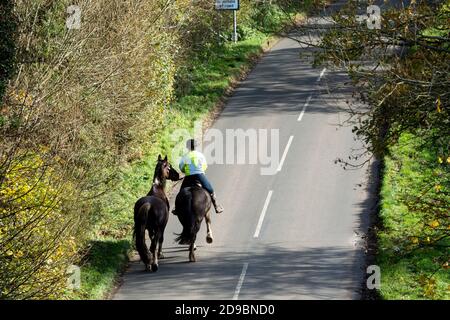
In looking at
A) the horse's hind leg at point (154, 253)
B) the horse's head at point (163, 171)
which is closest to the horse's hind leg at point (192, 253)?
→ the horse's hind leg at point (154, 253)

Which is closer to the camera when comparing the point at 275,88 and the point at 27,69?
the point at 27,69

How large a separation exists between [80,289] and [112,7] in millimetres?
11056

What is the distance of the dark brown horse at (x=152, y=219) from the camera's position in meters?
24.3

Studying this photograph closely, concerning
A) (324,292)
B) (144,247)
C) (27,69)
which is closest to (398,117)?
(324,292)

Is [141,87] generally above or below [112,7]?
below

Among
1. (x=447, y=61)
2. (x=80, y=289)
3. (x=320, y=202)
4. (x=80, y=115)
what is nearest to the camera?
(x=447, y=61)

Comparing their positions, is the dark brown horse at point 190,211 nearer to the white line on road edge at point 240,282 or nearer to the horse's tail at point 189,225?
the horse's tail at point 189,225

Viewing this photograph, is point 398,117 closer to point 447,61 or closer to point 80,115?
point 447,61

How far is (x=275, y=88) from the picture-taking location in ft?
146

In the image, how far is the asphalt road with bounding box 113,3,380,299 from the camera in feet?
79.3

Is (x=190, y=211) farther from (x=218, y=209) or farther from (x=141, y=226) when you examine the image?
(x=218, y=209)

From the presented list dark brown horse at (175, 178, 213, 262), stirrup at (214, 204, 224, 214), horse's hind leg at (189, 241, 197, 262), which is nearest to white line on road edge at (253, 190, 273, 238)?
stirrup at (214, 204, 224, 214)

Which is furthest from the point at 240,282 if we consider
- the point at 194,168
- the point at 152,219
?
the point at 194,168

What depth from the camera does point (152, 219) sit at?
24703mm
